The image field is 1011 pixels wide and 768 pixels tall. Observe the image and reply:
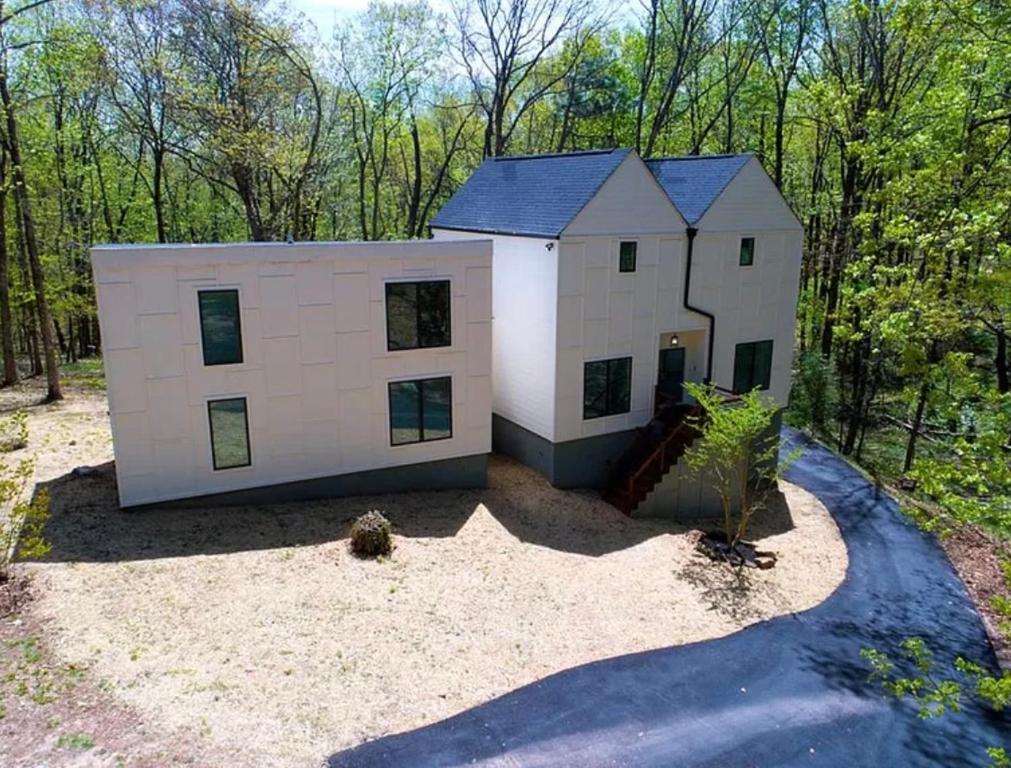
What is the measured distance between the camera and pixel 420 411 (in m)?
15.0

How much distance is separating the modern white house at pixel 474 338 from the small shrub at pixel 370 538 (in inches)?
99.2

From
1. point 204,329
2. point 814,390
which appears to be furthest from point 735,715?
point 814,390

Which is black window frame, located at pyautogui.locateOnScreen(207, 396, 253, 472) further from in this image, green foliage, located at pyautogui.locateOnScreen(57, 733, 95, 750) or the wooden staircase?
the wooden staircase

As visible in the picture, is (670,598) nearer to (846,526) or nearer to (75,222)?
(846,526)

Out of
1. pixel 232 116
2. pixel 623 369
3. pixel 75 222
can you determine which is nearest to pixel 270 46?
pixel 232 116

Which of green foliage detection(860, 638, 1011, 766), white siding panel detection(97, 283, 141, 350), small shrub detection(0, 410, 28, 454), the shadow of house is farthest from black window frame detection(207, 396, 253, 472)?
green foliage detection(860, 638, 1011, 766)

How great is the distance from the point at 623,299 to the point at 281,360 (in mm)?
8065

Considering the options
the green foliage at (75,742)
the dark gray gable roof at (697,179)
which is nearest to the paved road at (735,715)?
the green foliage at (75,742)

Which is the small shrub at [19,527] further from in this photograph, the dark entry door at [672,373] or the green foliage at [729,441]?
the dark entry door at [672,373]

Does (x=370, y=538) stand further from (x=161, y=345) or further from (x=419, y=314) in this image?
(x=161, y=345)

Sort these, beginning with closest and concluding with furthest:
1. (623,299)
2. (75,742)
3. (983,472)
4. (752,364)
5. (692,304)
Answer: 1. (75,742)
2. (983,472)
3. (623,299)
4. (692,304)
5. (752,364)

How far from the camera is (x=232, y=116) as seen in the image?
23.9 m

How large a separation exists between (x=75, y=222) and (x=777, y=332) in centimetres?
2793

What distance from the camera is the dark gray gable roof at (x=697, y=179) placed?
17031mm
